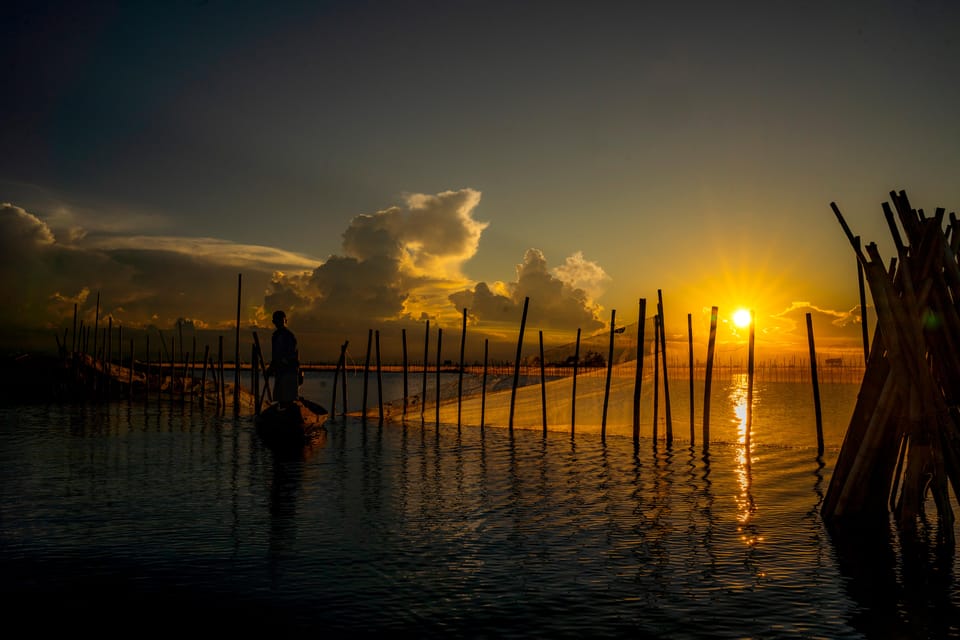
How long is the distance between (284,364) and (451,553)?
14015 millimetres

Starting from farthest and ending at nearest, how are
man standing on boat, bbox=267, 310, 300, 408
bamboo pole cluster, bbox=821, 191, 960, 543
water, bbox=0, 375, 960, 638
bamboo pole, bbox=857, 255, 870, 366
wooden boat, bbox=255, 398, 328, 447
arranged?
wooden boat, bbox=255, 398, 328, 447
man standing on boat, bbox=267, 310, 300, 408
bamboo pole, bbox=857, 255, 870, 366
bamboo pole cluster, bbox=821, 191, 960, 543
water, bbox=0, 375, 960, 638

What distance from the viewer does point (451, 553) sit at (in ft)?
33.0

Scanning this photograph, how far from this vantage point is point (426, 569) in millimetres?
9320

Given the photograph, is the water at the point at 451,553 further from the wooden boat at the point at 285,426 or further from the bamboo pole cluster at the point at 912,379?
the wooden boat at the point at 285,426

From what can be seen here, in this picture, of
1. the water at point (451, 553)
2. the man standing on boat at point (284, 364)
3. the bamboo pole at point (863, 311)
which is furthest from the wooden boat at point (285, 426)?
the bamboo pole at point (863, 311)

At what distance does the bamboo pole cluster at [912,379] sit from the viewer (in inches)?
366

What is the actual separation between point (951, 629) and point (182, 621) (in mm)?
7194

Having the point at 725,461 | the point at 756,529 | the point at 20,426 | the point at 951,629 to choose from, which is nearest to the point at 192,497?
the point at 756,529

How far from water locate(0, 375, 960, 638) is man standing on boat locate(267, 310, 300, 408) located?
4197 millimetres

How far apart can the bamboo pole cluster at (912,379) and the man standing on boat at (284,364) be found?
1540 cm

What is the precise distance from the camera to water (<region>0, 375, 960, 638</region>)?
7.57 metres

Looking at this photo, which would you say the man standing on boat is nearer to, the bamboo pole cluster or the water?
the water

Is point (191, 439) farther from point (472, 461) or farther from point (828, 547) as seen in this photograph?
point (828, 547)

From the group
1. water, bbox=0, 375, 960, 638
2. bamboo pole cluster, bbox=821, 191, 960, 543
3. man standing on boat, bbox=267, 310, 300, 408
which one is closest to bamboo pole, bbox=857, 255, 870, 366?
water, bbox=0, 375, 960, 638
